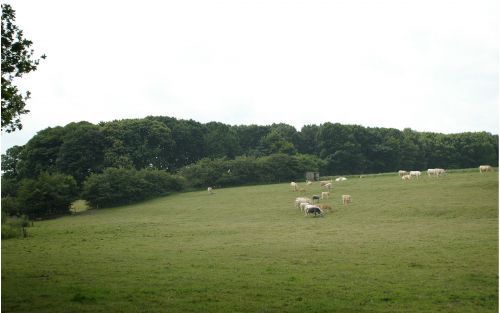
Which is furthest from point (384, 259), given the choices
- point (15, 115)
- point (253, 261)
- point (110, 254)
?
point (15, 115)

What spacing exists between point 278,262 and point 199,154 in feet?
287

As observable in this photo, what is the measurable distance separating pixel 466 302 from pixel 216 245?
15890 millimetres

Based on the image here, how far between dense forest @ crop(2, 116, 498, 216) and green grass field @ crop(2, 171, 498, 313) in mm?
29996

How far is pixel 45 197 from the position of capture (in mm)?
63500

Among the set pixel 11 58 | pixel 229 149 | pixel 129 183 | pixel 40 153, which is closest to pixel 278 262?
pixel 11 58

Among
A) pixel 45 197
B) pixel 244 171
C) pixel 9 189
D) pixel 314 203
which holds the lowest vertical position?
pixel 314 203

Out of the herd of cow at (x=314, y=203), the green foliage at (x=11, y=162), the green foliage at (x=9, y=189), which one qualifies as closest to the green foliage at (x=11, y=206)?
the green foliage at (x=9, y=189)

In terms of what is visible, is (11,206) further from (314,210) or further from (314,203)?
(314,210)

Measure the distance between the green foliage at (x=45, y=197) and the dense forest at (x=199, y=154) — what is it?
0.61 ft

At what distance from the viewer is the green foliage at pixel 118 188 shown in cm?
6788

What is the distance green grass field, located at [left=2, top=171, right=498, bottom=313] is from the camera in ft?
48.0

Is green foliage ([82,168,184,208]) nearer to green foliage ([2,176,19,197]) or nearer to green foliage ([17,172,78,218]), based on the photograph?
green foliage ([17,172,78,218])

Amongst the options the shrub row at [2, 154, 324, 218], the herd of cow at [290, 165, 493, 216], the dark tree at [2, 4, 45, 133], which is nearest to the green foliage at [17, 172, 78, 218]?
the shrub row at [2, 154, 324, 218]

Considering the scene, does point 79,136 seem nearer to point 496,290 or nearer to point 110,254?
point 110,254
